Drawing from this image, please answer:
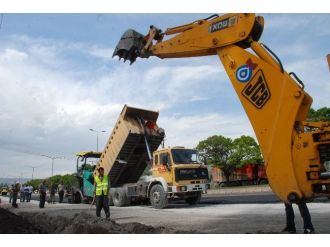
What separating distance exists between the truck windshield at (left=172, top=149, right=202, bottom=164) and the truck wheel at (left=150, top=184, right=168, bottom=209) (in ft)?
4.11

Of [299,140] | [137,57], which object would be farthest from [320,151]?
[137,57]

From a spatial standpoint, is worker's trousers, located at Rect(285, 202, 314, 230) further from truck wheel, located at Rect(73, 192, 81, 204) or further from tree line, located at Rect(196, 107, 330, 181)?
tree line, located at Rect(196, 107, 330, 181)

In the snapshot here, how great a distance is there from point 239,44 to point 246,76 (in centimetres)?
68

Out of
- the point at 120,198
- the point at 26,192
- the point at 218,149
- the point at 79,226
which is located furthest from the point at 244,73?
the point at 218,149

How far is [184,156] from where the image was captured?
15.3m

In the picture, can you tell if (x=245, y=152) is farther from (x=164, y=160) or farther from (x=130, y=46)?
(x=130, y=46)

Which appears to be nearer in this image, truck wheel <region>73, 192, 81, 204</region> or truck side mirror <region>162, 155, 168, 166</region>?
truck side mirror <region>162, 155, 168, 166</region>

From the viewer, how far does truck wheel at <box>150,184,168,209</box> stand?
14.7 metres

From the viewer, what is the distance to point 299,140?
5887 mm

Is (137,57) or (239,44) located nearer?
(239,44)

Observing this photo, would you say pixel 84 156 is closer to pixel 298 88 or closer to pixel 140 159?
pixel 140 159

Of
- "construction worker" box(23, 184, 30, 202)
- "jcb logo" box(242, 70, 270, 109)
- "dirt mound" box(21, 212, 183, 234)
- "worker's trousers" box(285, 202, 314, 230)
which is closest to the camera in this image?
"jcb logo" box(242, 70, 270, 109)

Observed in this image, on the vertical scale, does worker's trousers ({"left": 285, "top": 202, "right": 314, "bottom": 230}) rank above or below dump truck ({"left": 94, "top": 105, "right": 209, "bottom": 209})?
below

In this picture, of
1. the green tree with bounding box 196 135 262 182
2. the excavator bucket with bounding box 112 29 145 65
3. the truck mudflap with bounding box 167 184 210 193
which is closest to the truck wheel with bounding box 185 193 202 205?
the truck mudflap with bounding box 167 184 210 193
